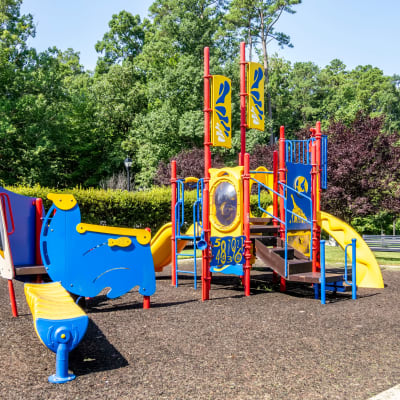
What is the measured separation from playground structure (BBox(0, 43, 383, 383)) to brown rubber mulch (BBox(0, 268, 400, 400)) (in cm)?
38

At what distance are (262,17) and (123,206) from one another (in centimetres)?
Result: 2384

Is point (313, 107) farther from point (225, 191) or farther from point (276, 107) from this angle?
point (225, 191)

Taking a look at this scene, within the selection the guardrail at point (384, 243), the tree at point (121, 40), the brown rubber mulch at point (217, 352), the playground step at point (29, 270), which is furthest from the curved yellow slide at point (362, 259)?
the tree at point (121, 40)

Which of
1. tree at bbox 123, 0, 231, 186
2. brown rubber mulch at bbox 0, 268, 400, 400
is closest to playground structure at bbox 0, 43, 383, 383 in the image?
brown rubber mulch at bbox 0, 268, 400, 400

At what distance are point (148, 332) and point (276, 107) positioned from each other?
1455 inches

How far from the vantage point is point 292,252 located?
8.36 m

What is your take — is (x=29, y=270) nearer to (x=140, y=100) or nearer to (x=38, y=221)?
(x=38, y=221)

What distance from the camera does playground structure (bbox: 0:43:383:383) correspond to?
5.86 metres

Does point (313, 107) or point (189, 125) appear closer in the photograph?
point (189, 125)

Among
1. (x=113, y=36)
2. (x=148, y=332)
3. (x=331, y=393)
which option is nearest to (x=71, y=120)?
(x=113, y=36)

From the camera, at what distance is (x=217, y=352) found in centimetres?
467

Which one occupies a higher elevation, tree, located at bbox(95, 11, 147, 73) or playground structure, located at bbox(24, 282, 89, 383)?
tree, located at bbox(95, 11, 147, 73)

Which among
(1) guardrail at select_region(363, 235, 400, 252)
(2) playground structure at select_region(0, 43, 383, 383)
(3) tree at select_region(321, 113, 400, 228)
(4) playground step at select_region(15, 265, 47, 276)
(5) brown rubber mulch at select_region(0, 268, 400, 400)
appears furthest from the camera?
Result: (1) guardrail at select_region(363, 235, 400, 252)

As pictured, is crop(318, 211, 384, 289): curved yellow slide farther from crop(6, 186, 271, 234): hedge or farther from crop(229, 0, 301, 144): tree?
crop(229, 0, 301, 144): tree
